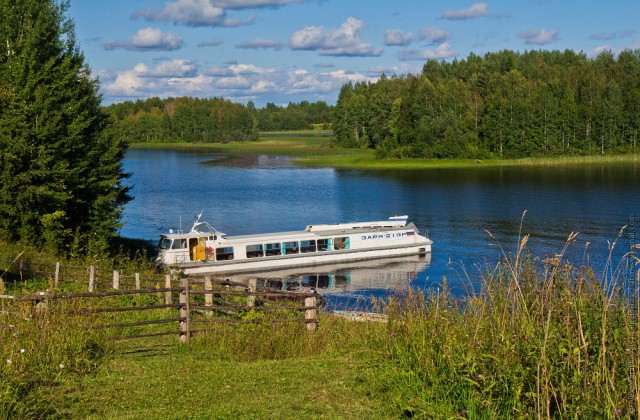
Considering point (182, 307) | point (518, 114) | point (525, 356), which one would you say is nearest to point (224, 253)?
point (182, 307)

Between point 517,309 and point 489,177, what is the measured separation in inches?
3162

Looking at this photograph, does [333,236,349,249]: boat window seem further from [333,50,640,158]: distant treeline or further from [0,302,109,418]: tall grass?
[333,50,640,158]: distant treeline

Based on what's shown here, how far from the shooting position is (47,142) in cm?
2928

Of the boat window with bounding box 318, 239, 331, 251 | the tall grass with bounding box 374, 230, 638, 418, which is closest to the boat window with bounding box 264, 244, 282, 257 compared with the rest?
the boat window with bounding box 318, 239, 331, 251

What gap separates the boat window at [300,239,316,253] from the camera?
41.2m

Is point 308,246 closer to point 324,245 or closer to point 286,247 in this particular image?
point 324,245

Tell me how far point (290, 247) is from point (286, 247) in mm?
274

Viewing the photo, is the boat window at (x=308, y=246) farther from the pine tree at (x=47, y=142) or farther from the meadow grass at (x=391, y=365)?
the meadow grass at (x=391, y=365)

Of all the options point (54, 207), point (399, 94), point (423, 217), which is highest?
point (399, 94)

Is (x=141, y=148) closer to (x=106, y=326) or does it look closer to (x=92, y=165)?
(x=92, y=165)

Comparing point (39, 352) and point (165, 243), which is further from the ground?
point (39, 352)

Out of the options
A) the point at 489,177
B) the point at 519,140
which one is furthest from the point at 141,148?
the point at 489,177

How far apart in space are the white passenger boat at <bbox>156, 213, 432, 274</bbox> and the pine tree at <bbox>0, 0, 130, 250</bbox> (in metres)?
5.31

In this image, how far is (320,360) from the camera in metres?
12.6
